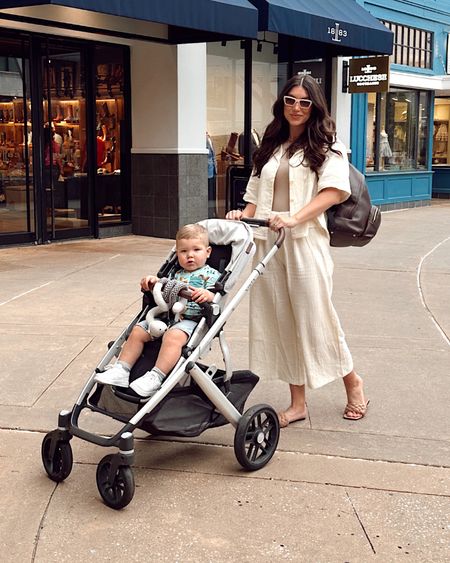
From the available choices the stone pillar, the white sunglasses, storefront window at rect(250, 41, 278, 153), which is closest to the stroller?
the white sunglasses

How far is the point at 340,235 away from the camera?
4395mm

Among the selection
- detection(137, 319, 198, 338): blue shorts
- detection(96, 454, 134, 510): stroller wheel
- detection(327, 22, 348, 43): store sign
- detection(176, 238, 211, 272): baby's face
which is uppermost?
detection(327, 22, 348, 43): store sign

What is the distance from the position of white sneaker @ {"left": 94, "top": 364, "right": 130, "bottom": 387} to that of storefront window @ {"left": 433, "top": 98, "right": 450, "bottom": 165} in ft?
62.1

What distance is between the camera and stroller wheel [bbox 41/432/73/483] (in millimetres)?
3676

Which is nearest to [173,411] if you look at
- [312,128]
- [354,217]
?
[354,217]

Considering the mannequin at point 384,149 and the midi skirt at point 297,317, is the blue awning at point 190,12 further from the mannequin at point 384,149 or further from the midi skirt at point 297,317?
the mannequin at point 384,149

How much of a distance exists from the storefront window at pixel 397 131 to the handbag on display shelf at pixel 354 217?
1284 centimetres

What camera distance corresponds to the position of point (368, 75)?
14.5m

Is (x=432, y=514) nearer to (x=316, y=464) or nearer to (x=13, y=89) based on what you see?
(x=316, y=464)

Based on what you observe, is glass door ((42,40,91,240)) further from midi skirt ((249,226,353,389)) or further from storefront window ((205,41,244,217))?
midi skirt ((249,226,353,389))

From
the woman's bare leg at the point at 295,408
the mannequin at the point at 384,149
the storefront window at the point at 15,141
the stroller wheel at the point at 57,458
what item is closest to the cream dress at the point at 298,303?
the woman's bare leg at the point at 295,408

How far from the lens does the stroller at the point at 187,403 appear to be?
3.47 m

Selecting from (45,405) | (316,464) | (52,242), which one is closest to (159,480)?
(316,464)

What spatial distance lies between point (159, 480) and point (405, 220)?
508 inches
